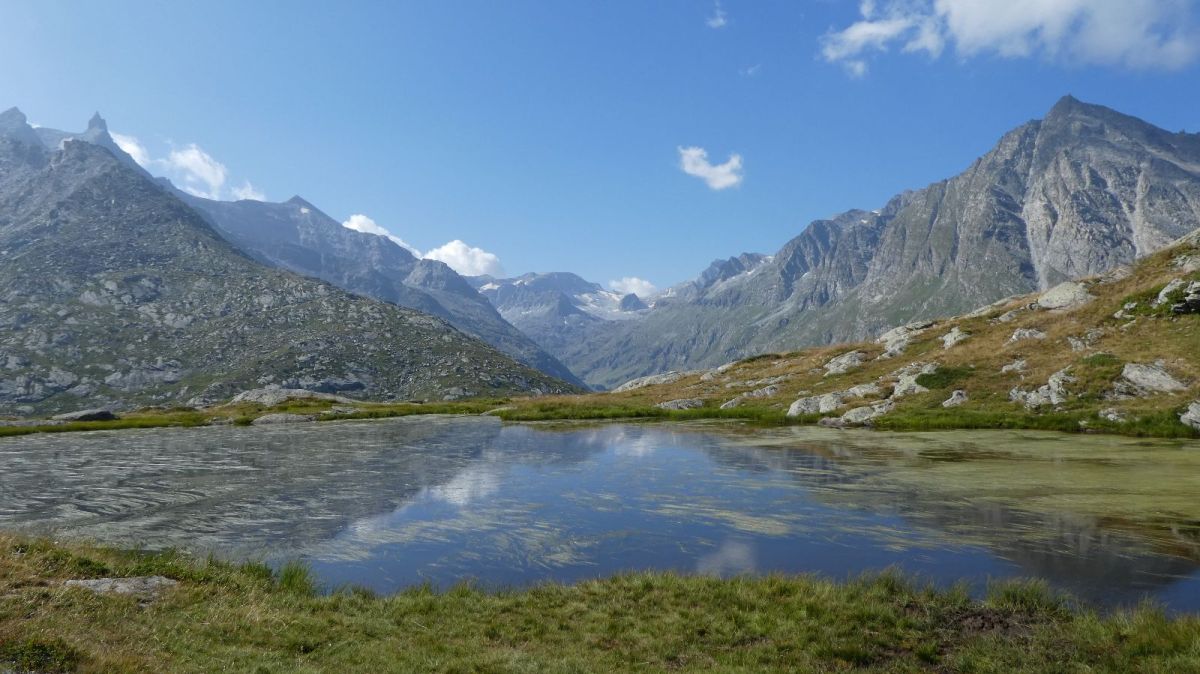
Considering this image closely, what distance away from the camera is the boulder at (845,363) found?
85188mm

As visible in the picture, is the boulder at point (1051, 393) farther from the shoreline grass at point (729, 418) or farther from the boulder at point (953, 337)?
the boulder at point (953, 337)

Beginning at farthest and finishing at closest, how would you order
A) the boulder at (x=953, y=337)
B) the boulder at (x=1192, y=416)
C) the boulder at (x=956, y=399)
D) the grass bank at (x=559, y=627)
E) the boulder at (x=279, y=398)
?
the boulder at (x=279, y=398) → the boulder at (x=953, y=337) → the boulder at (x=956, y=399) → the boulder at (x=1192, y=416) → the grass bank at (x=559, y=627)

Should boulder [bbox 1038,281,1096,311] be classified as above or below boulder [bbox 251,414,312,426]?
above

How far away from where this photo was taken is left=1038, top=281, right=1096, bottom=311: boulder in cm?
7406

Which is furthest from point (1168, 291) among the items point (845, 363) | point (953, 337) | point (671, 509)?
point (671, 509)

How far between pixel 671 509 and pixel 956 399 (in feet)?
151

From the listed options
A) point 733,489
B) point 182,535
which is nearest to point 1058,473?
point 733,489

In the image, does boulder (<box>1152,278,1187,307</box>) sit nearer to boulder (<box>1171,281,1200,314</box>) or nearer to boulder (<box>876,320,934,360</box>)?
boulder (<box>1171,281,1200,314</box>)

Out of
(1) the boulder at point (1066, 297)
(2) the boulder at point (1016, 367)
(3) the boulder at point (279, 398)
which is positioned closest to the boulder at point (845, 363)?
(2) the boulder at point (1016, 367)

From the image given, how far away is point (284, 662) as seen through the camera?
38.3ft

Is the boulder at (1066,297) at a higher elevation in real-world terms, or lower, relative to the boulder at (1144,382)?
higher

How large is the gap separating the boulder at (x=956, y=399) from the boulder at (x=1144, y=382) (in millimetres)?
12169

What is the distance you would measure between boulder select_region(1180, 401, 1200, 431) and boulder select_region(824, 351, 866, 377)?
42067 millimetres

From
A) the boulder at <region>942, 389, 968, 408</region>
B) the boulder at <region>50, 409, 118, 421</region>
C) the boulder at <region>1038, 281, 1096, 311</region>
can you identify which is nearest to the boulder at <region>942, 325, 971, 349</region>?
the boulder at <region>1038, 281, 1096, 311</region>
